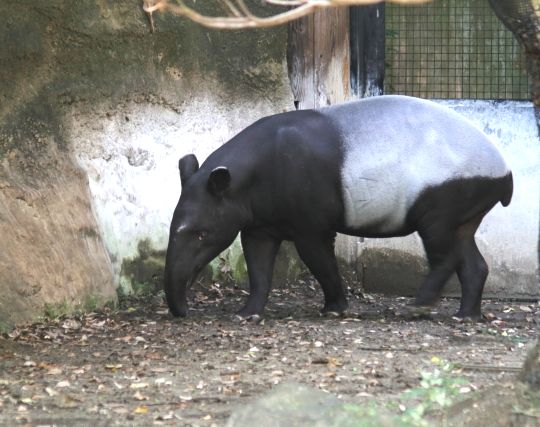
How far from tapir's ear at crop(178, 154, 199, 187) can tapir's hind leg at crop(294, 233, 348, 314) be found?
87 centimetres

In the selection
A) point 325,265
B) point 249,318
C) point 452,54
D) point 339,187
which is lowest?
point 249,318

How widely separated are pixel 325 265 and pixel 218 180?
3.27 ft

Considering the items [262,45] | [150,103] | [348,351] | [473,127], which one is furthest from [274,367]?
[262,45]

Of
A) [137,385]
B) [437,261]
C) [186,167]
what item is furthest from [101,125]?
[137,385]

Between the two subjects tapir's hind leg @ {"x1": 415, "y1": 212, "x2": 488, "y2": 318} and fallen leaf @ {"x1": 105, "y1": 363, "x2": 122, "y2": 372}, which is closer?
fallen leaf @ {"x1": 105, "y1": 363, "x2": 122, "y2": 372}

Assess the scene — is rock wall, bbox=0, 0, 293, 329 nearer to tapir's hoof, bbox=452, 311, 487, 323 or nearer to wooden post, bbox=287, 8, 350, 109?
wooden post, bbox=287, 8, 350, 109

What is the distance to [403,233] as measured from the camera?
7625mm

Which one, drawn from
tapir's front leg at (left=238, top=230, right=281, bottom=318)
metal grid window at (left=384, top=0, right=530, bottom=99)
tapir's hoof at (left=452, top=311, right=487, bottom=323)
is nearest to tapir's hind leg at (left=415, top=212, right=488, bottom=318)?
tapir's hoof at (left=452, top=311, right=487, bottom=323)

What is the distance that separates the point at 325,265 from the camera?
7.58 meters

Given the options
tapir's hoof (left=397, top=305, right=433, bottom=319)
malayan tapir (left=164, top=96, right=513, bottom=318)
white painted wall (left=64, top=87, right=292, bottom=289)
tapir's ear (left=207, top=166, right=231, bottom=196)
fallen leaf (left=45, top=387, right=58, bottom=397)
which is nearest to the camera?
fallen leaf (left=45, top=387, right=58, bottom=397)

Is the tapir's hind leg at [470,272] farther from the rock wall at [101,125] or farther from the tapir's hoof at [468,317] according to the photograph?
the rock wall at [101,125]

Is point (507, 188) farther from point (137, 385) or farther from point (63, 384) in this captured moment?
point (63, 384)

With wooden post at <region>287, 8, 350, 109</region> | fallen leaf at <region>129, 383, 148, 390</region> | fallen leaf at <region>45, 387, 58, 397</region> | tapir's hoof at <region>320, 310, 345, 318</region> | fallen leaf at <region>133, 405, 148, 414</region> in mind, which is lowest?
tapir's hoof at <region>320, 310, 345, 318</region>

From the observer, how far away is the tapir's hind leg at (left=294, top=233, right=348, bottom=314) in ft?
24.5
